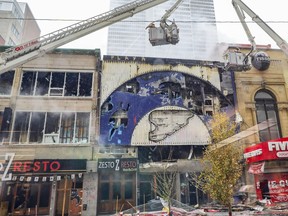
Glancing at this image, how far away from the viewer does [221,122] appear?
15.2m

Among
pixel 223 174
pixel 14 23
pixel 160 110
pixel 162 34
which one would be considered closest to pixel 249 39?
pixel 162 34

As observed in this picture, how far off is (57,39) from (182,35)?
434ft

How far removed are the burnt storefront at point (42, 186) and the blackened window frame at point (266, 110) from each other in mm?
15482

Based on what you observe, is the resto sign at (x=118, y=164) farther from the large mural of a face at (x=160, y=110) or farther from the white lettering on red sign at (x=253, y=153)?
the white lettering on red sign at (x=253, y=153)

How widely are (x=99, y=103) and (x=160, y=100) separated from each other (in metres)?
5.11

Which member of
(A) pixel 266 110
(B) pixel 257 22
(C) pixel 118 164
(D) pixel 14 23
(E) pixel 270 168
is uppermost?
(D) pixel 14 23

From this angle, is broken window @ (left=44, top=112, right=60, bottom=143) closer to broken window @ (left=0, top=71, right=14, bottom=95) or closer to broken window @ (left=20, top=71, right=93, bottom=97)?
broken window @ (left=20, top=71, right=93, bottom=97)

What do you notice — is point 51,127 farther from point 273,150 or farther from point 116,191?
point 273,150

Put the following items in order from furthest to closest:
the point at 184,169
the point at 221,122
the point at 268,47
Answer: the point at 268,47 → the point at 184,169 → the point at 221,122

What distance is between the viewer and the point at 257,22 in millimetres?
14930

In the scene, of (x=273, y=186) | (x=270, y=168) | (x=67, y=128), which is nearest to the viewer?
(x=273, y=186)

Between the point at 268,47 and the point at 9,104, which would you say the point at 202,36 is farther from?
the point at 9,104

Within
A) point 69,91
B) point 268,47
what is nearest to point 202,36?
point 268,47

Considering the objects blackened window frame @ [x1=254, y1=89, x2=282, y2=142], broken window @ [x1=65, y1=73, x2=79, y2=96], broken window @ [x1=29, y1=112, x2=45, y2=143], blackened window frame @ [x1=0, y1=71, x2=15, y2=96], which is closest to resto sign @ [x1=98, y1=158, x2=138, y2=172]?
broken window @ [x1=29, y1=112, x2=45, y2=143]
